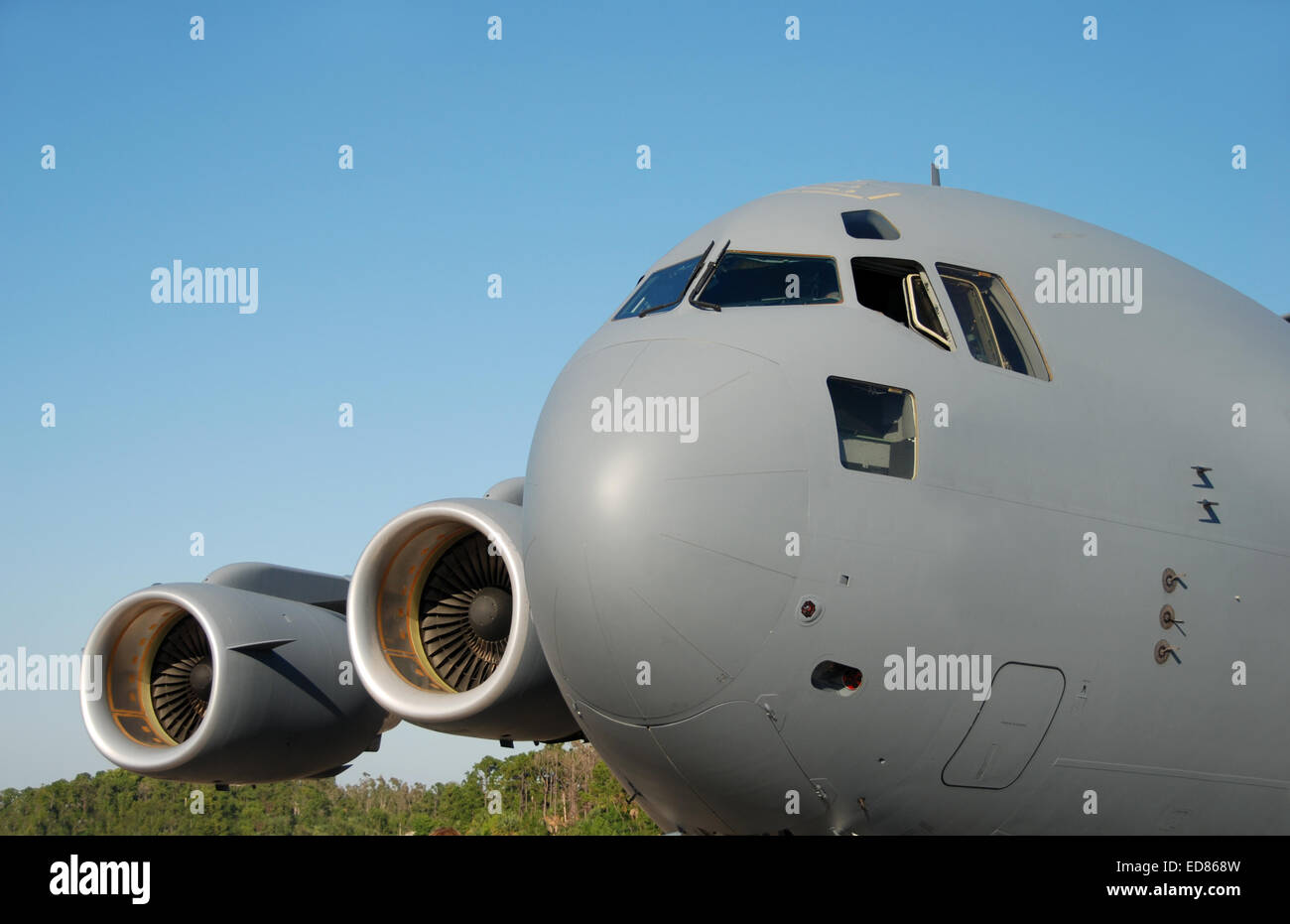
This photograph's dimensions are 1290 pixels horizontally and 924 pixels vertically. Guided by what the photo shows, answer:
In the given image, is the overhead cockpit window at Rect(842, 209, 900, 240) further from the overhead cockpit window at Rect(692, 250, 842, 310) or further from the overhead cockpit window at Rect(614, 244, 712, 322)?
the overhead cockpit window at Rect(614, 244, 712, 322)

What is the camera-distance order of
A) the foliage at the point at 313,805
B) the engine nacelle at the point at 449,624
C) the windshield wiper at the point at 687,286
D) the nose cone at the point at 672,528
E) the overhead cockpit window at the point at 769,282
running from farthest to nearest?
the foliage at the point at 313,805
the engine nacelle at the point at 449,624
the windshield wiper at the point at 687,286
the overhead cockpit window at the point at 769,282
the nose cone at the point at 672,528

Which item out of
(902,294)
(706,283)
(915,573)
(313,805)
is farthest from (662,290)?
(313,805)

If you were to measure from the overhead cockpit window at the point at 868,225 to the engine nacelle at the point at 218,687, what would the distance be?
22.3 ft

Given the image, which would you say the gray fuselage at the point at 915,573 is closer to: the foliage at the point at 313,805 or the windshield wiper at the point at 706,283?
the windshield wiper at the point at 706,283

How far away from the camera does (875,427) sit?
6.56 metres

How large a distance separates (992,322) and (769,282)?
48.6 inches

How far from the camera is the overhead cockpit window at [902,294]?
23.2 ft

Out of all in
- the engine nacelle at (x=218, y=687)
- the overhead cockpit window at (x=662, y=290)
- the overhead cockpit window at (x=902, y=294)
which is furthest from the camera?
the engine nacelle at (x=218, y=687)

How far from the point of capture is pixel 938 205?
26.3 feet

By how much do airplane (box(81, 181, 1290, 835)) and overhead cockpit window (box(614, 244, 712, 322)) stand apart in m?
0.03

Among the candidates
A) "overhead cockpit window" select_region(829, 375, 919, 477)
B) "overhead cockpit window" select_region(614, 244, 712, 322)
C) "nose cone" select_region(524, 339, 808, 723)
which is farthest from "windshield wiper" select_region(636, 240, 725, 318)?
"overhead cockpit window" select_region(829, 375, 919, 477)

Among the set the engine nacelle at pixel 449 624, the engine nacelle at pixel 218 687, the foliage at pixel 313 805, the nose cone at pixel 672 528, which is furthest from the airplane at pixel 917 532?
the foliage at pixel 313 805

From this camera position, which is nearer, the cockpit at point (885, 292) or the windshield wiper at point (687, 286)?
the cockpit at point (885, 292)

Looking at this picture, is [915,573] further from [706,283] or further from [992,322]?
[706,283]
